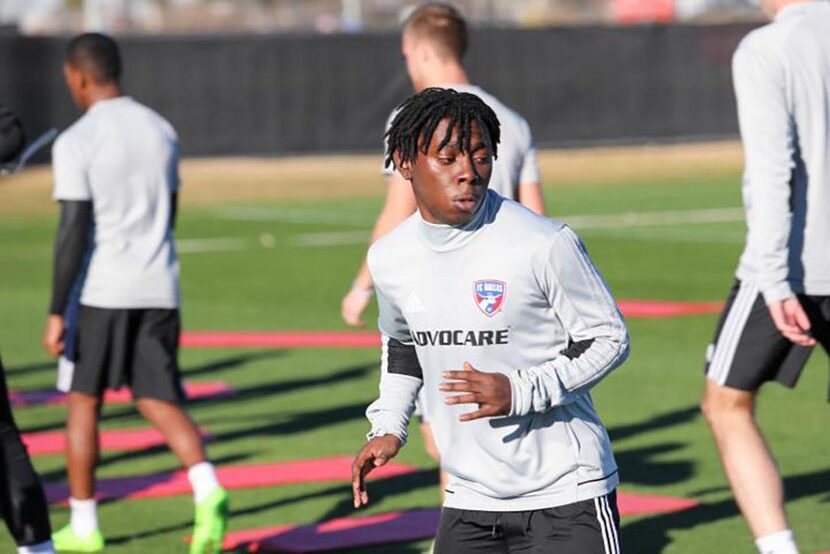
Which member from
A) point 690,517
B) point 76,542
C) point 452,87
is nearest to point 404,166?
point 452,87

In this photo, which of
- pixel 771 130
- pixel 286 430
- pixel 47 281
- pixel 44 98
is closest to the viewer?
pixel 771 130

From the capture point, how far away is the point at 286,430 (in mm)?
11422

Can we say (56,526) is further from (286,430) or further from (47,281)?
(47,281)

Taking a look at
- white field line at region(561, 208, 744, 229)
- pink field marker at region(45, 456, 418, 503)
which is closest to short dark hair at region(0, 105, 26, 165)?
pink field marker at region(45, 456, 418, 503)

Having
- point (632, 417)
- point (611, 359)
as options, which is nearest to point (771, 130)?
point (611, 359)

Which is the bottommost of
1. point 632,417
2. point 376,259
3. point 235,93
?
point 632,417

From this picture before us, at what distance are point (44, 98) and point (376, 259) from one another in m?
27.7

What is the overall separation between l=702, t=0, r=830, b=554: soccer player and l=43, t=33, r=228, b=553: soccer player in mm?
2491

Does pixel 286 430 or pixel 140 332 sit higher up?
pixel 140 332

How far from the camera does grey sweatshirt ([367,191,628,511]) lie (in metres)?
5.06

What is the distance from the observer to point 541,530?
514cm

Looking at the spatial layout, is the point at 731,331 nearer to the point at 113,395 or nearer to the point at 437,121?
the point at 437,121

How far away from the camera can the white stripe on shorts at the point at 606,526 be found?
512 cm

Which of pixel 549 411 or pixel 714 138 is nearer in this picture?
pixel 549 411
